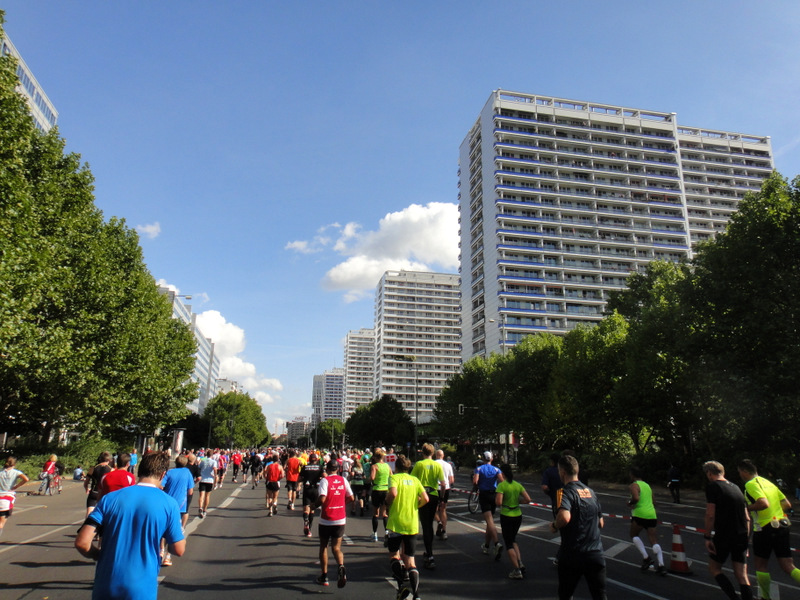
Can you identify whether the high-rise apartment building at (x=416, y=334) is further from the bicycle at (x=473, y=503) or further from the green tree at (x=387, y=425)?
the bicycle at (x=473, y=503)

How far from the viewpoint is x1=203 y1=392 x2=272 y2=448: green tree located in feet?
290

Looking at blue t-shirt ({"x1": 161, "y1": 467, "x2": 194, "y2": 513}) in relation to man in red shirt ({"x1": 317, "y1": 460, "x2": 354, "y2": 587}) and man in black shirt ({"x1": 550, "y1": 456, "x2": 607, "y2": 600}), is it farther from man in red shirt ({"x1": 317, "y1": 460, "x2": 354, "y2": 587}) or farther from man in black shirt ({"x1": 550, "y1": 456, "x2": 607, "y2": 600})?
man in black shirt ({"x1": 550, "y1": 456, "x2": 607, "y2": 600})

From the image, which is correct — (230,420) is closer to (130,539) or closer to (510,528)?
(510,528)

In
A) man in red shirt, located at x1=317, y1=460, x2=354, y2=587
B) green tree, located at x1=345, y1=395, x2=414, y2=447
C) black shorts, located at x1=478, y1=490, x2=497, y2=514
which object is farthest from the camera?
green tree, located at x1=345, y1=395, x2=414, y2=447

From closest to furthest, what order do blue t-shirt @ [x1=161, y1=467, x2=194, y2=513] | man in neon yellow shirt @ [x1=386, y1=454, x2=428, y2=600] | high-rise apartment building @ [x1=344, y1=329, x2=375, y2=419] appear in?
man in neon yellow shirt @ [x1=386, y1=454, x2=428, y2=600] < blue t-shirt @ [x1=161, y1=467, x2=194, y2=513] < high-rise apartment building @ [x1=344, y1=329, x2=375, y2=419]

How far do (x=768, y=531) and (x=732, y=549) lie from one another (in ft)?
2.09

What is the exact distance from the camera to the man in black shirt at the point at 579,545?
192 inches

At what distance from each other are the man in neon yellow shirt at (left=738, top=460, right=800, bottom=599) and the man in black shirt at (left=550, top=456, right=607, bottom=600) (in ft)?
9.63

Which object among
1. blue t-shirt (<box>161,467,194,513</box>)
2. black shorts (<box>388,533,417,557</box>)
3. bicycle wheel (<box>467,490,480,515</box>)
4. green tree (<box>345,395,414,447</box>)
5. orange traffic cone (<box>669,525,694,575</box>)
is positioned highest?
green tree (<box>345,395,414,447</box>)

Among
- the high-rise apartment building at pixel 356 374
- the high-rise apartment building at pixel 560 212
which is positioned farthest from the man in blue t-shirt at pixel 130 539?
the high-rise apartment building at pixel 356 374

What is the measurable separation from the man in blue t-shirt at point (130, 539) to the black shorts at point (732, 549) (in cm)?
639

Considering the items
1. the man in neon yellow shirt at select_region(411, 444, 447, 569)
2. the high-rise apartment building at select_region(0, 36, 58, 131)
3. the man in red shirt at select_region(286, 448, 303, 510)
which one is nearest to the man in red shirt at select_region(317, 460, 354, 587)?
the man in neon yellow shirt at select_region(411, 444, 447, 569)

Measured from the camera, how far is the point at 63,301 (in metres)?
19.9

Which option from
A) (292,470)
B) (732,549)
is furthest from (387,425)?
(732,549)
